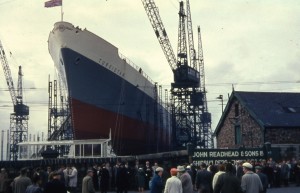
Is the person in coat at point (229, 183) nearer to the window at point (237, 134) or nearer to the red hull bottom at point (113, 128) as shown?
the red hull bottom at point (113, 128)

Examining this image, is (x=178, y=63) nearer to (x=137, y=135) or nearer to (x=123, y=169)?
(x=137, y=135)

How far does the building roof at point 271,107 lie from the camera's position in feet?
138

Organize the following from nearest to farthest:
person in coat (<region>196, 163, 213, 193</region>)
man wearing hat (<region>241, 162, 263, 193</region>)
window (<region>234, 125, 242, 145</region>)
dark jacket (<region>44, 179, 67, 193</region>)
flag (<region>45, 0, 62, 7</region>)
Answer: dark jacket (<region>44, 179, 67, 193</region>), man wearing hat (<region>241, 162, 263, 193</region>), person in coat (<region>196, 163, 213, 193</region>), flag (<region>45, 0, 62, 7</region>), window (<region>234, 125, 242, 145</region>)

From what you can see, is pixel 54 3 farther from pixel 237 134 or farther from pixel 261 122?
pixel 261 122

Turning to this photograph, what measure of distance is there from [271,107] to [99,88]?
605 inches

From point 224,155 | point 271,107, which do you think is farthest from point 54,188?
point 271,107

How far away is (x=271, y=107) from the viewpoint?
→ 44.5m

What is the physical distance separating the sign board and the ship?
17112mm

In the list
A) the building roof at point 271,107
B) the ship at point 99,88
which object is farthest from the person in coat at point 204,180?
the ship at point 99,88

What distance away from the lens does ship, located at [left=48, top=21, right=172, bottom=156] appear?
153 feet

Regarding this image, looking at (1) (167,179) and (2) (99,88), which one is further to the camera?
(2) (99,88)

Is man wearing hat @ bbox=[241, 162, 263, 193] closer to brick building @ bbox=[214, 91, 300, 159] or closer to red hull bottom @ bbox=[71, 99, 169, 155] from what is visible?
brick building @ bbox=[214, 91, 300, 159]

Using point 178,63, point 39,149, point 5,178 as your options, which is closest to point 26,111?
point 178,63

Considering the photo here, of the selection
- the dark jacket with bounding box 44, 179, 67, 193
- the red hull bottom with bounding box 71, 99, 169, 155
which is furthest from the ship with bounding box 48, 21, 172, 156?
the dark jacket with bounding box 44, 179, 67, 193
